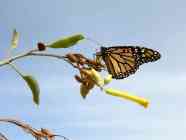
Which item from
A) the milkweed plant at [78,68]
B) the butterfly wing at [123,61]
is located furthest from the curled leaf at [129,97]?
the butterfly wing at [123,61]

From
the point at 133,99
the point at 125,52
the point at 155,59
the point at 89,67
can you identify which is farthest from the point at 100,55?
the point at 155,59

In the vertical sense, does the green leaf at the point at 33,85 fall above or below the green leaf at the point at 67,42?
below

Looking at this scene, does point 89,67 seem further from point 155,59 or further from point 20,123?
point 155,59

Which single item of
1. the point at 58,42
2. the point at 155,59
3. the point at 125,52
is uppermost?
the point at 58,42

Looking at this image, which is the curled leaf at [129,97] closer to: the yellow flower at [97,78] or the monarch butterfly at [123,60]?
the yellow flower at [97,78]

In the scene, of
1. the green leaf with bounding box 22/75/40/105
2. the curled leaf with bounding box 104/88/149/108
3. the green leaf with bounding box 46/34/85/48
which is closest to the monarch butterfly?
the green leaf with bounding box 46/34/85/48

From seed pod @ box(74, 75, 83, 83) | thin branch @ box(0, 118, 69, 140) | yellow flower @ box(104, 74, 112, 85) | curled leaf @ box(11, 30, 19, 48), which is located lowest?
thin branch @ box(0, 118, 69, 140)

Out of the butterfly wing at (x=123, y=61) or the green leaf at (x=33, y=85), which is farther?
the butterfly wing at (x=123, y=61)

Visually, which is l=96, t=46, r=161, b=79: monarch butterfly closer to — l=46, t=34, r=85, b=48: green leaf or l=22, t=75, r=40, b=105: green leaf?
l=46, t=34, r=85, b=48: green leaf
